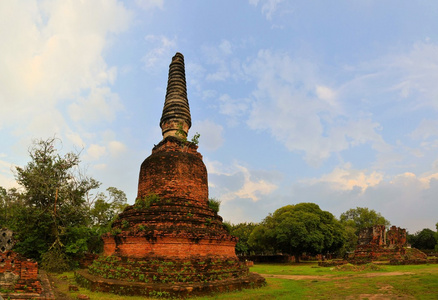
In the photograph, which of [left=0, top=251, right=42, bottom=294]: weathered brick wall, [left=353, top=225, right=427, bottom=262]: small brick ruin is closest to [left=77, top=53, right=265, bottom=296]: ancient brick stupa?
[left=0, top=251, right=42, bottom=294]: weathered brick wall

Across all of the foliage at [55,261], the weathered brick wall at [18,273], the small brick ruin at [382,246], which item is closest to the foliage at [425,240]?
the small brick ruin at [382,246]

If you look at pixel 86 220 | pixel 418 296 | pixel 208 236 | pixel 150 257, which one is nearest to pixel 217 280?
pixel 208 236

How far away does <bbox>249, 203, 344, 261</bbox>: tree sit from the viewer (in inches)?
1346

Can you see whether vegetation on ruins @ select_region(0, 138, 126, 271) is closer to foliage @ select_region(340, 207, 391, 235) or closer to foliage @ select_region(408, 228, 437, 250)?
foliage @ select_region(340, 207, 391, 235)

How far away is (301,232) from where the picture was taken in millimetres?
33812

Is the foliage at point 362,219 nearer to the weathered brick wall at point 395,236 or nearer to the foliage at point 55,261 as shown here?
the weathered brick wall at point 395,236

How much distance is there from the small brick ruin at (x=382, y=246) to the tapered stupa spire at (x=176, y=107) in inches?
955

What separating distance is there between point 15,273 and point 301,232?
29109 millimetres

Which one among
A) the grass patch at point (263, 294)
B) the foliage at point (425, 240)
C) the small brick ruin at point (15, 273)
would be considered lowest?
the foliage at point (425, 240)

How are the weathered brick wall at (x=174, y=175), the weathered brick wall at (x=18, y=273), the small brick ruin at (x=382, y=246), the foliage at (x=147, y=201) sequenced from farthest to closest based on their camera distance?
the small brick ruin at (x=382, y=246) < the weathered brick wall at (x=174, y=175) < the foliage at (x=147, y=201) < the weathered brick wall at (x=18, y=273)

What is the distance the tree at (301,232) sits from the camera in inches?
1346

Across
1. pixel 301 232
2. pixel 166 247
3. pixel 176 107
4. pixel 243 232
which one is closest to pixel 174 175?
pixel 166 247

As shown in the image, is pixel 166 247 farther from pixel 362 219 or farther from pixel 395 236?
pixel 362 219

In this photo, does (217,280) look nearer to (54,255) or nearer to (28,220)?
(54,255)
